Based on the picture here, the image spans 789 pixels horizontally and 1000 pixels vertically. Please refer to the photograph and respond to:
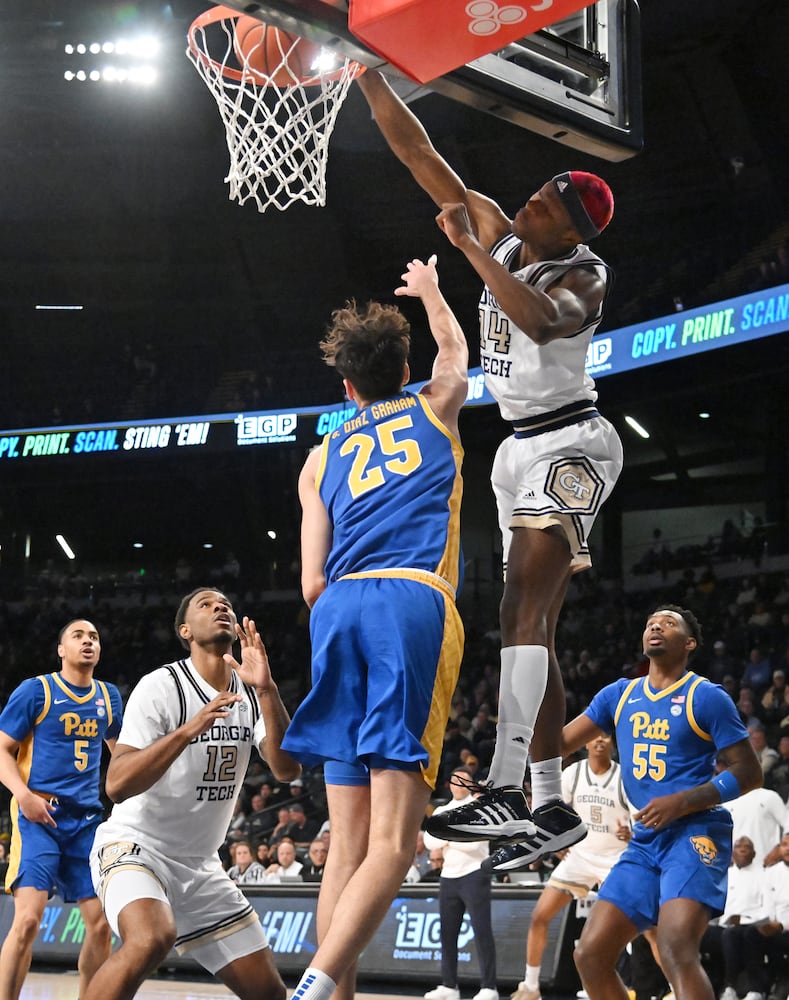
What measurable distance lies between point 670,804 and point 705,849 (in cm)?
32

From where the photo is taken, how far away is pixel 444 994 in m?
10.1

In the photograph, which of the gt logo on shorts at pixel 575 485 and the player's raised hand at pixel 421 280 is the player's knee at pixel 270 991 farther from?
the player's raised hand at pixel 421 280

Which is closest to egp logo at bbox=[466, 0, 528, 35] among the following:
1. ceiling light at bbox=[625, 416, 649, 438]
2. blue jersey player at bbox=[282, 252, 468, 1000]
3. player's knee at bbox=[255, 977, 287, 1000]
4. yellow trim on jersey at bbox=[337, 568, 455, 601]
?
blue jersey player at bbox=[282, 252, 468, 1000]

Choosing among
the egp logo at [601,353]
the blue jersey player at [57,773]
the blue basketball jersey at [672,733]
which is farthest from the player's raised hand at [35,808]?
the egp logo at [601,353]

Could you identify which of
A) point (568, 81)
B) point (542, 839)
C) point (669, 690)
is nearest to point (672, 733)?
point (669, 690)

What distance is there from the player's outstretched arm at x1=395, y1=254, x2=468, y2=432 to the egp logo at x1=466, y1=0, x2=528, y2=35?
0.78m

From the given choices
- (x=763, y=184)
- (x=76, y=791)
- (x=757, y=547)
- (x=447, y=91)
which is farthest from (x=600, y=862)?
(x=763, y=184)

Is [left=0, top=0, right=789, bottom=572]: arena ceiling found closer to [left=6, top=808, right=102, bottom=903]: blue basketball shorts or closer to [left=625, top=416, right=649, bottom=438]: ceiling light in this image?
[left=625, top=416, right=649, bottom=438]: ceiling light

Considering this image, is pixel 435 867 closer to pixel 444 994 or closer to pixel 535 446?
pixel 444 994

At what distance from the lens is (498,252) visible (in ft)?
16.0

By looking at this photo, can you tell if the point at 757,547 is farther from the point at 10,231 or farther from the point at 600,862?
the point at 10,231

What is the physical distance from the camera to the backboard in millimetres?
4592

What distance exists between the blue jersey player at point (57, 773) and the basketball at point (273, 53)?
3858 mm

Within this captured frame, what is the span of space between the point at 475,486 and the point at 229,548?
573 cm
